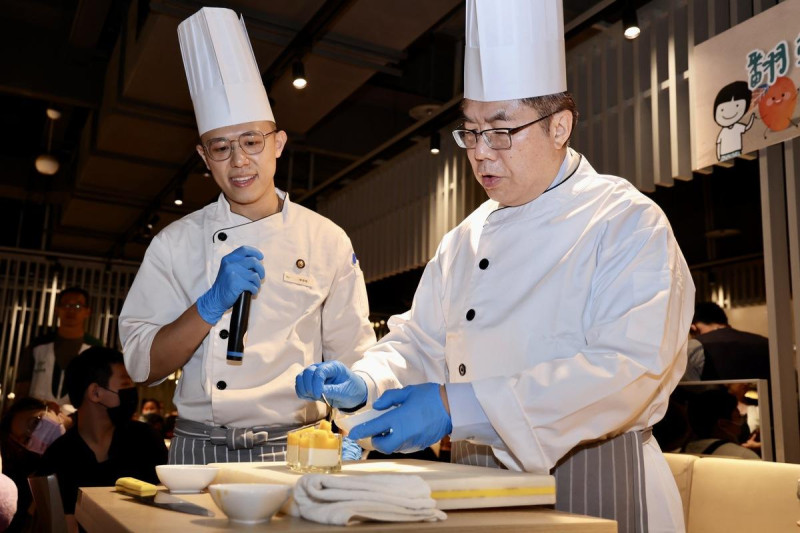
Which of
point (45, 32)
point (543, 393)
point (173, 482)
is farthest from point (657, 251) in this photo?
point (45, 32)

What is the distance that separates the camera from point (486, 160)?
1566 mm

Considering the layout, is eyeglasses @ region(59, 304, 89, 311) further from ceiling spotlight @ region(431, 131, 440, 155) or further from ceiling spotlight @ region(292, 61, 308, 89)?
ceiling spotlight @ region(431, 131, 440, 155)

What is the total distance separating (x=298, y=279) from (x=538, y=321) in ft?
2.47

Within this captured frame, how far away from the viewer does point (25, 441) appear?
10.9 ft

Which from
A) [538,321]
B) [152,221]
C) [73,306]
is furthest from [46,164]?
[538,321]

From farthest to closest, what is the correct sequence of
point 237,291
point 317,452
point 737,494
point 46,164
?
1. point 46,164
2. point 737,494
3. point 237,291
4. point 317,452

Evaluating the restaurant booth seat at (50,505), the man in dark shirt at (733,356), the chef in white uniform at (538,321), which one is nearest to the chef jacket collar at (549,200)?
the chef in white uniform at (538,321)

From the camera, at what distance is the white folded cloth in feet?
3.04

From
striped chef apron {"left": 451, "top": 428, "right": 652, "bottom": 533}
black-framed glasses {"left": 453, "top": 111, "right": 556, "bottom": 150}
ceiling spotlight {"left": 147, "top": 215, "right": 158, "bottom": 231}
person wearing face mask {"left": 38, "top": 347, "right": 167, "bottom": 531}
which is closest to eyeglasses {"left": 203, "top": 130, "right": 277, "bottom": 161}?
black-framed glasses {"left": 453, "top": 111, "right": 556, "bottom": 150}

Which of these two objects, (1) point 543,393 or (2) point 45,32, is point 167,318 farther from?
(2) point 45,32

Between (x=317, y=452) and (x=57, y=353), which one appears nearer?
(x=317, y=452)

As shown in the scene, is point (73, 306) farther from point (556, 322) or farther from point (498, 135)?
point (556, 322)

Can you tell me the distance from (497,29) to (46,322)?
872cm

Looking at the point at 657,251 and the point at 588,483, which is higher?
the point at 657,251
